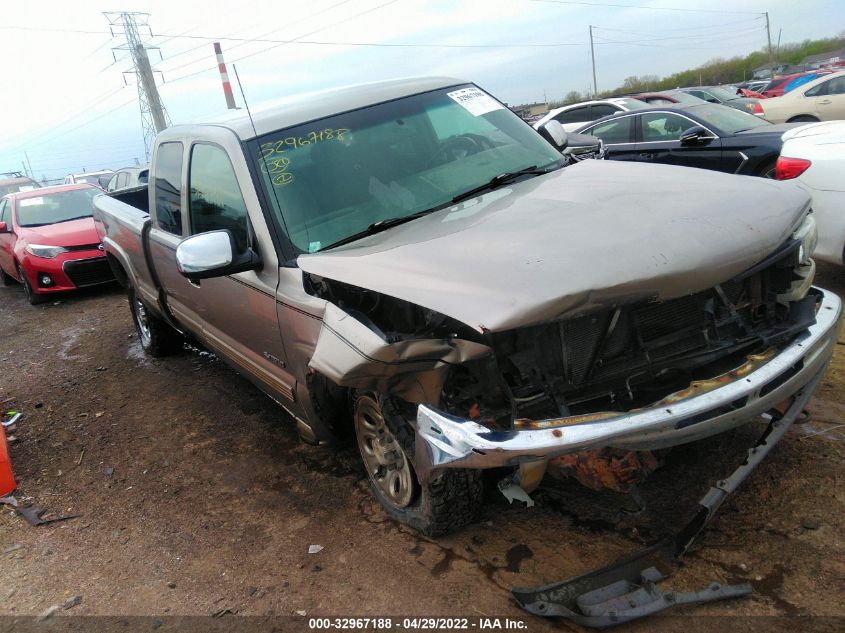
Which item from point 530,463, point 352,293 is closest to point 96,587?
point 352,293

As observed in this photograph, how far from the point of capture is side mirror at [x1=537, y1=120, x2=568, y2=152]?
409 centimetres

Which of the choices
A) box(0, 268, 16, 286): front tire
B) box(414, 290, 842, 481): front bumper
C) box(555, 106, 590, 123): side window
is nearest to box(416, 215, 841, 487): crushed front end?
box(414, 290, 842, 481): front bumper

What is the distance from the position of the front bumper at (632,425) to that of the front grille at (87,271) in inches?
328

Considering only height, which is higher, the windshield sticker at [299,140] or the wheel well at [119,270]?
the windshield sticker at [299,140]

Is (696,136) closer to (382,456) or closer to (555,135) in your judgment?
(555,135)

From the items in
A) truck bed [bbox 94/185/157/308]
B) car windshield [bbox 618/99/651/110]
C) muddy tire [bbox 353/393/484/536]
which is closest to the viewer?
muddy tire [bbox 353/393/484/536]

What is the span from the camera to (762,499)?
2.82 metres

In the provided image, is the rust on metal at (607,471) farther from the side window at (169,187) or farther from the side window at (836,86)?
the side window at (836,86)

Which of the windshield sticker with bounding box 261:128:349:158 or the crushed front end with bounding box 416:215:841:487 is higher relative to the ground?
the windshield sticker with bounding box 261:128:349:158

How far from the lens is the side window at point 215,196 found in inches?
133

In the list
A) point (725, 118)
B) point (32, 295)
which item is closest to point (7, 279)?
point (32, 295)

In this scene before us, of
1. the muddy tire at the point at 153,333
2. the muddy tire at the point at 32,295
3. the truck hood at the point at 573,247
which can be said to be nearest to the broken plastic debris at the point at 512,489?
the truck hood at the point at 573,247

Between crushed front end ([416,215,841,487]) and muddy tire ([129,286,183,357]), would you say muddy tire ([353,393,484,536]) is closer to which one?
crushed front end ([416,215,841,487])

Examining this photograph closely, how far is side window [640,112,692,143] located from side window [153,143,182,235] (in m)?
6.24
